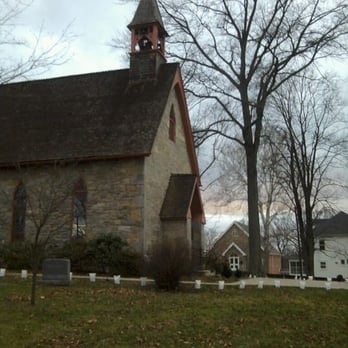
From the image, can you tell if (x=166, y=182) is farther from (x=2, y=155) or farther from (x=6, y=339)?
(x=6, y=339)

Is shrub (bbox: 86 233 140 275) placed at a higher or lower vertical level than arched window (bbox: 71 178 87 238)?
lower

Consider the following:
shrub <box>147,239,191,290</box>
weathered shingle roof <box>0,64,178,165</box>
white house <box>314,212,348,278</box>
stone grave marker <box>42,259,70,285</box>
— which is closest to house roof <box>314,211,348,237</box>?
white house <box>314,212,348,278</box>

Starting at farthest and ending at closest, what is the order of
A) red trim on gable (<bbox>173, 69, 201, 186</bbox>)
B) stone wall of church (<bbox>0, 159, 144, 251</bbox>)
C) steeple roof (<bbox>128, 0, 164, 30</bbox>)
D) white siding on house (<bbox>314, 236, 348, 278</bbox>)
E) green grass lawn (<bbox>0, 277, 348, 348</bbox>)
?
white siding on house (<bbox>314, 236, 348, 278</bbox>), steeple roof (<bbox>128, 0, 164, 30</bbox>), red trim on gable (<bbox>173, 69, 201, 186</bbox>), stone wall of church (<bbox>0, 159, 144, 251</bbox>), green grass lawn (<bbox>0, 277, 348, 348</bbox>)

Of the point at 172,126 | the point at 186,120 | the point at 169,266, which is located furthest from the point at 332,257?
the point at 169,266

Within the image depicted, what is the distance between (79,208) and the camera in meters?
21.8

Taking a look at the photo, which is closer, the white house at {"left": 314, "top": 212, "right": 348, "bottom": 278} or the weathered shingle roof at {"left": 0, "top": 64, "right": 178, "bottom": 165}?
the weathered shingle roof at {"left": 0, "top": 64, "right": 178, "bottom": 165}

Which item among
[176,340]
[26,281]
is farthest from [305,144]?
[176,340]

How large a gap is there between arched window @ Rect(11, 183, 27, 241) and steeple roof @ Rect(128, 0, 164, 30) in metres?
9.35

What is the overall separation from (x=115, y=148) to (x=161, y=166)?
2.44 metres

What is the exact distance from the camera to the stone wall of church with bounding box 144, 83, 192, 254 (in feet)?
68.8

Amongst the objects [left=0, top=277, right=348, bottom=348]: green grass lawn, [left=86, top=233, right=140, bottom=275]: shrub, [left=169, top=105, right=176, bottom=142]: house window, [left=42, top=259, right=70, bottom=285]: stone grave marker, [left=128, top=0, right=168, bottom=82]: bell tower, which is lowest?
[left=0, top=277, right=348, bottom=348]: green grass lawn

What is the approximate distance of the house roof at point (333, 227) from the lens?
59.8m

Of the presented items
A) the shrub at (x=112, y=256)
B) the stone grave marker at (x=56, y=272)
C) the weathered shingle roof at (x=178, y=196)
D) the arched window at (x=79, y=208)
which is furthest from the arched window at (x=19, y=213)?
the stone grave marker at (x=56, y=272)

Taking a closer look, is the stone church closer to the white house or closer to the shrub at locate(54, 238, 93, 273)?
the shrub at locate(54, 238, 93, 273)
